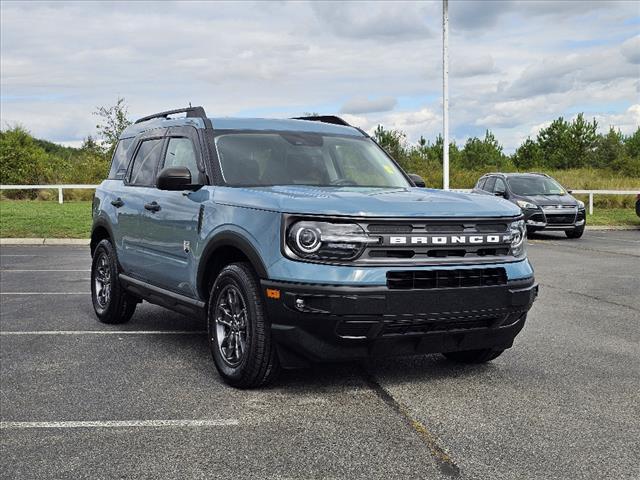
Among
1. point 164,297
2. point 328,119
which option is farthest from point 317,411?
point 328,119

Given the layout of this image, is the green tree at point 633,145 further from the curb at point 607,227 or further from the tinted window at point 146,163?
the tinted window at point 146,163

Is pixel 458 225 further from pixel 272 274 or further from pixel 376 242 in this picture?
pixel 272 274

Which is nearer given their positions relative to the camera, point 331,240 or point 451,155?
point 331,240

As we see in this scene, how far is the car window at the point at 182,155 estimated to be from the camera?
20.8 ft

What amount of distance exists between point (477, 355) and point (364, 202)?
Answer: 5.81 ft

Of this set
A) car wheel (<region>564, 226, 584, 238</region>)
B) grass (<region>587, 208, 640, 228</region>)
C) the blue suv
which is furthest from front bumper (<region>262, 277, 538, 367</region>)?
grass (<region>587, 208, 640, 228</region>)

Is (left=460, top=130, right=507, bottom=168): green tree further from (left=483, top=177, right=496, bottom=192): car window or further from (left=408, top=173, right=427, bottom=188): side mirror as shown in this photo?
(left=408, top=173, right=427, bottom=188): side mirror

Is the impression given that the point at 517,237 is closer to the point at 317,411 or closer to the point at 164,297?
the point at 317,411

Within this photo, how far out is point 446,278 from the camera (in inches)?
197

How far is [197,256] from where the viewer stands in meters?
5.93

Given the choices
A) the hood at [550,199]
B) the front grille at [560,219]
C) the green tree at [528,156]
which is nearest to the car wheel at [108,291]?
the front grille at [560,219]

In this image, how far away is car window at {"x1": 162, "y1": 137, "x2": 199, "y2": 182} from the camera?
6.35 m

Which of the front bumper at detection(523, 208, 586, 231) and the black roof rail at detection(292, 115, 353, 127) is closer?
the black roof rail at detection(292, 115, 353, 127)

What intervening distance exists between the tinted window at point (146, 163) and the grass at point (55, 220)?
11912 mm
